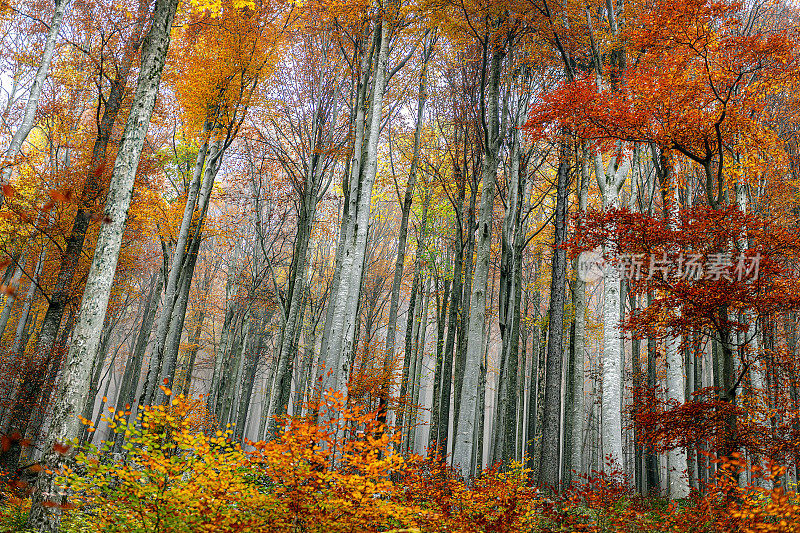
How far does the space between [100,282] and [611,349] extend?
813 cm

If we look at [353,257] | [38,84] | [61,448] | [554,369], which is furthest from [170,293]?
[61,448]

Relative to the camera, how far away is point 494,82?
9242mm

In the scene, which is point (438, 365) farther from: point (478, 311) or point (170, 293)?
point (170, 293)

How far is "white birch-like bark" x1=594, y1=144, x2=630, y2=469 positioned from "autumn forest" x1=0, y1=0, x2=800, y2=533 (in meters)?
0.06

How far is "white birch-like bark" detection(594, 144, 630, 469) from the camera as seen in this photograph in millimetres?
8453

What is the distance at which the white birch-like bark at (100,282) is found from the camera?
4352 mm

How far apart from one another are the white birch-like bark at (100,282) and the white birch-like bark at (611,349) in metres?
7.38

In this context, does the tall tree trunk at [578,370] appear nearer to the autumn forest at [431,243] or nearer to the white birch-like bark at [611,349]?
the autumn forest at [431,243]

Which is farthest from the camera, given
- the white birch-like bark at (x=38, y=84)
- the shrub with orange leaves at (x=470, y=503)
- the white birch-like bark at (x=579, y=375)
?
the white birch-like bark at (x=579, y=375)

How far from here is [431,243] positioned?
15438mm

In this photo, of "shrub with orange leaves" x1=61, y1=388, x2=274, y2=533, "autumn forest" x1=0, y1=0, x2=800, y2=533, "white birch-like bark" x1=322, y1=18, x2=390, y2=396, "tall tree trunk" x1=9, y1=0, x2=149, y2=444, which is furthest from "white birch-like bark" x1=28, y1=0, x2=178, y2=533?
"tall tree trunk" x1=9, y1=0, x2=149, y2=444

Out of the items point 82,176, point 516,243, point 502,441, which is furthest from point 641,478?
point 82,176

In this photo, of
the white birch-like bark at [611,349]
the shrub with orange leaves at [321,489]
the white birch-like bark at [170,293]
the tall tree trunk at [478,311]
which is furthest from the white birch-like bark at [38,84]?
the white birch-like bark at [611,349]

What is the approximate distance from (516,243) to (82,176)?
10800mm
